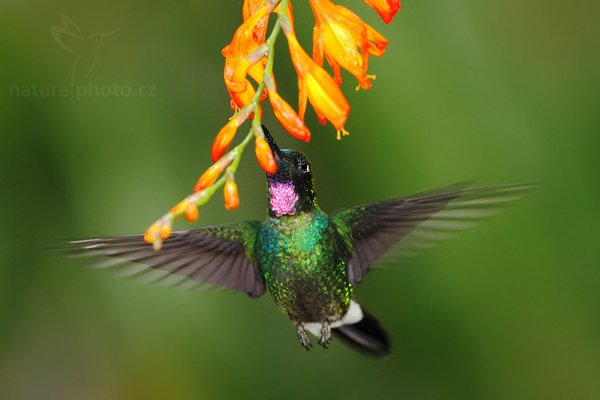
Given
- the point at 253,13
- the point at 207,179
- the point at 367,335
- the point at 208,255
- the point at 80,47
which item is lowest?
the point at 367,335

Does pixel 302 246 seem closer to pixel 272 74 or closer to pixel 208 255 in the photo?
pixel 208 255

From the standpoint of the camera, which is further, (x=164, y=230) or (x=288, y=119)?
(x=288, y=119)

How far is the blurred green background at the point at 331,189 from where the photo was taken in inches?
111

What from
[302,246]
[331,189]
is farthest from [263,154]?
[331,189]

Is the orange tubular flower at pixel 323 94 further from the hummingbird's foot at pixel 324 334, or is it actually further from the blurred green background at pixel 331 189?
the blurred green background at pixel 331 189

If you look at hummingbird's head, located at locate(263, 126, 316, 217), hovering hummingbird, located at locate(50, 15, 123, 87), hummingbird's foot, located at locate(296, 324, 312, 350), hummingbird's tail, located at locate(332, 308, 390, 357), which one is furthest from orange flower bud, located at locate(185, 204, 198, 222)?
hovering hummingbird, located at locate(50, 15, 123, 87)

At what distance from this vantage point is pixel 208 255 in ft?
7.83

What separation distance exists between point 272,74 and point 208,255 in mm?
875

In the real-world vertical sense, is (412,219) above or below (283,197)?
below

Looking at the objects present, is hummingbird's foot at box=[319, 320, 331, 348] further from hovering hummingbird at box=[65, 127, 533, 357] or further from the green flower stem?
the green flower stem

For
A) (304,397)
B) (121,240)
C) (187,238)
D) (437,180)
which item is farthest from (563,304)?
(121,240)

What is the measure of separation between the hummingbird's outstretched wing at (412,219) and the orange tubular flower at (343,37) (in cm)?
39

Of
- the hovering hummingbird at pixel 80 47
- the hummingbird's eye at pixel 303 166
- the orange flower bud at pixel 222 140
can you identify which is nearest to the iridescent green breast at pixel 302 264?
the hummingbird's eye at pixel 303 166

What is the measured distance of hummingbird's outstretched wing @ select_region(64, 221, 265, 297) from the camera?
86.4 inches
